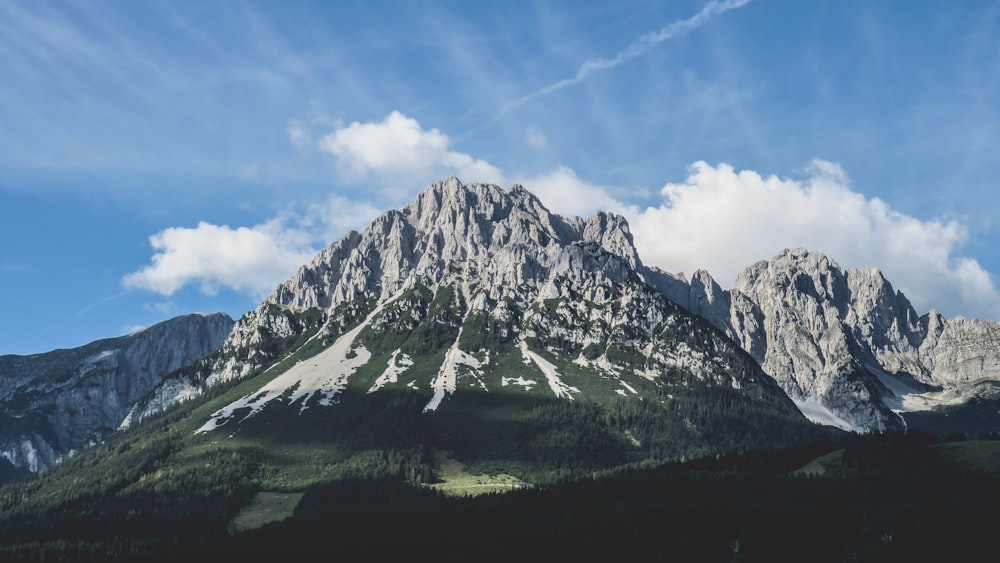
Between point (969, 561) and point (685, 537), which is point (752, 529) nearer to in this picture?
point (685, 537)

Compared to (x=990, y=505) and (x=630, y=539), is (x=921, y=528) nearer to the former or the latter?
(x=990, y=505)

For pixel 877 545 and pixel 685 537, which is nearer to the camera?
pixel 877 545

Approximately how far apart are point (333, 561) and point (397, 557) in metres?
15.5

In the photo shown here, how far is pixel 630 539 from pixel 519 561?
27722 millimetres

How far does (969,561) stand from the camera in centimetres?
18275

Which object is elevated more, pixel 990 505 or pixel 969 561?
pixel 990 505

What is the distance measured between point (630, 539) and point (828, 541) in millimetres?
46894

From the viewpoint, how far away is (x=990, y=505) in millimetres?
195500

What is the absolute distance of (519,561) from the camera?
194375mm

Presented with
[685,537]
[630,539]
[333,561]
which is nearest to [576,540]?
[630,539]

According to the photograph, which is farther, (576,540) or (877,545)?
(576,540)

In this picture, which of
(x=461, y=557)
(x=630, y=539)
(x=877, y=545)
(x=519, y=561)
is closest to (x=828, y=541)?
(x=877, y=545)

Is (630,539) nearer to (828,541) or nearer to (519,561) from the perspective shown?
(519,561)

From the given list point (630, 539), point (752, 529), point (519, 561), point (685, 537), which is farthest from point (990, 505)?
point (519, 561)
